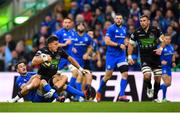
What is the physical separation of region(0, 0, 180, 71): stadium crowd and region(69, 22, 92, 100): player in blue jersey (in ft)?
7.00

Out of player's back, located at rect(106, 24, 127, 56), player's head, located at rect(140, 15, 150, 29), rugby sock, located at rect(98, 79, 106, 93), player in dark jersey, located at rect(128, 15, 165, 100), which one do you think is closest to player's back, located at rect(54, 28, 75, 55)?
rugby sock, located at rect(98, 79, 106, 93)

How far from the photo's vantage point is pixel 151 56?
16.3m

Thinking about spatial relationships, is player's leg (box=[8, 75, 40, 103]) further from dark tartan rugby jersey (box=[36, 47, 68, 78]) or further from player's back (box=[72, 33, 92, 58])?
player's back (box=[72, 33, 92, 58])

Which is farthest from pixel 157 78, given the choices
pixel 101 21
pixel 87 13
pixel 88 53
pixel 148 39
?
pixel 87 13

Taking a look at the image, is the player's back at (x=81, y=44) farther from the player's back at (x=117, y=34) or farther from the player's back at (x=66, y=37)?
the player's back at (x=117, y=34)

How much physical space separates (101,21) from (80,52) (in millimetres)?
4627

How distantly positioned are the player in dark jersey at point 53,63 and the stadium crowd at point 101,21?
14.8 feet

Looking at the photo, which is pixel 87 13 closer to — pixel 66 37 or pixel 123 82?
pixel 66 37

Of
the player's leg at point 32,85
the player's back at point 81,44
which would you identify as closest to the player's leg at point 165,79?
the player's back at point 81,44

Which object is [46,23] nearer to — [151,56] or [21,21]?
[21,21]

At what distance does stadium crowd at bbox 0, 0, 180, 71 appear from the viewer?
70.1ft

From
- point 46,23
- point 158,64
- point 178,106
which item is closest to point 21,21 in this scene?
point 46,23

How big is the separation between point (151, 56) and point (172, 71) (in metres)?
3.05

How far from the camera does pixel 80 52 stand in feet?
60.1
